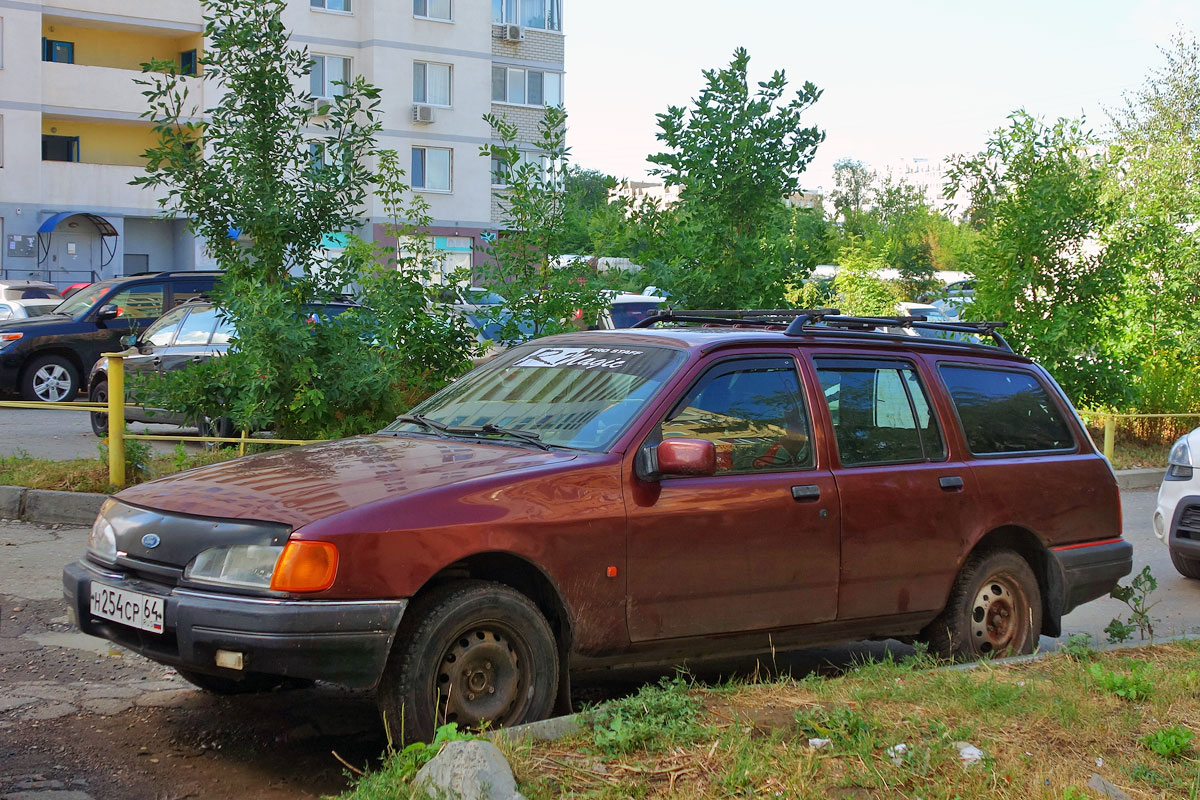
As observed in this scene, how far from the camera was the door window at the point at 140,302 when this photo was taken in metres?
18.0

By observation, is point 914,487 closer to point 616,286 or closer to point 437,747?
point 437,747

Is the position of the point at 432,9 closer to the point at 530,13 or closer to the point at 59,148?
the point at 530,13

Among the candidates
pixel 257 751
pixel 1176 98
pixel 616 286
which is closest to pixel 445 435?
pixel 257 751

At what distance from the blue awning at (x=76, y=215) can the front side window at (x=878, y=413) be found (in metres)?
37.1

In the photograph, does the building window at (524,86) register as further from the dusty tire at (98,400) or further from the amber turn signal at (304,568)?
the amber turn signal at (304,568)

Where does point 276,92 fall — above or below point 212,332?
above

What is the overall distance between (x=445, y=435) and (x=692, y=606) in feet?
4.38

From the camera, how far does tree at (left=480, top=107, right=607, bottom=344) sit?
1034cm

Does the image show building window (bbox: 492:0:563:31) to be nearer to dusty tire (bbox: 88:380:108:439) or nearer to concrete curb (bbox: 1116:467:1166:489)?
dusty tire (bbox: 88:380:108:439)

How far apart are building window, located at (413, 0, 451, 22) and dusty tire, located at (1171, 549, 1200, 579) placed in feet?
136

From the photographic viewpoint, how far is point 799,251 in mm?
11273

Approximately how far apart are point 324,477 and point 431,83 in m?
44.3

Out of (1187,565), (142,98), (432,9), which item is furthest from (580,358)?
(432,9)

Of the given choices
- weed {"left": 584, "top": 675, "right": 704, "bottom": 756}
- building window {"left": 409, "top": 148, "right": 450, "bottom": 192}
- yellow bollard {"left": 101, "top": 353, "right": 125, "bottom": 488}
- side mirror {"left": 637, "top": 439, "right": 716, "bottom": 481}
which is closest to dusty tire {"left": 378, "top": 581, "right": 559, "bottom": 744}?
weed {"left": 584, "top": 675, "right": 704, "bottom": 756}
